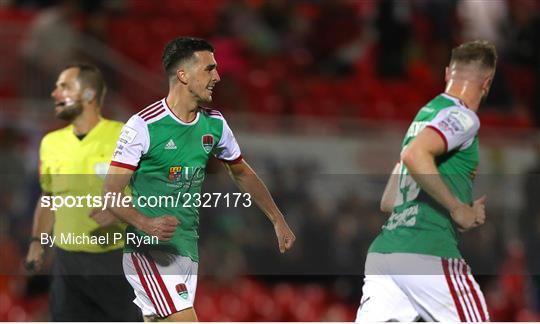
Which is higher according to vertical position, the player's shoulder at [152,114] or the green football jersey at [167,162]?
the player's shoulder at [152,114]

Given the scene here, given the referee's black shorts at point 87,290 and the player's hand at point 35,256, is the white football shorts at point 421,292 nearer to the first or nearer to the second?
the referee's black shorts at point 87,290

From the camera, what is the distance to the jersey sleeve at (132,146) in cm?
577

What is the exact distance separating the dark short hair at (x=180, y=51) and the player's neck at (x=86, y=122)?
4.33 ft

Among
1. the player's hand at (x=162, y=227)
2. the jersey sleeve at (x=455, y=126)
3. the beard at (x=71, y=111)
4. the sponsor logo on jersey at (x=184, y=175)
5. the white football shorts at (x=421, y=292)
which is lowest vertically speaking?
the white football shorts at (x=421, y=292)

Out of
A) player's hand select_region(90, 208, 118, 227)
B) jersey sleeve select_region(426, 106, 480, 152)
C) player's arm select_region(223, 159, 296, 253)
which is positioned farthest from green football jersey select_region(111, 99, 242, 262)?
jersey sleeve select_region(426, 106, 480, 152)

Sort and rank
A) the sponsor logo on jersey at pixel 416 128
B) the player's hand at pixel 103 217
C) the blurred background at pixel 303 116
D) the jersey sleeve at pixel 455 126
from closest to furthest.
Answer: the jersey sleeve at pixel 455 126 → the sponsor logo on jersey at pixel 416 128 → the player's hand at pixel 103 217 → the blurred background at pixel 303 116

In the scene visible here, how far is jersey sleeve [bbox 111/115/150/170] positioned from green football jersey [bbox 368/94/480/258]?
4.08 feet

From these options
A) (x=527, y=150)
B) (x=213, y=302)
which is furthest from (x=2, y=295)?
(x=527, y=150)

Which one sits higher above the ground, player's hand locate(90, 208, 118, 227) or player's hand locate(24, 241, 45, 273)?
player's hand locate(90, 208, 118, 227)

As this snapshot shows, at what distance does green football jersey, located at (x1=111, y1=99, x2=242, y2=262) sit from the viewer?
5805 mm

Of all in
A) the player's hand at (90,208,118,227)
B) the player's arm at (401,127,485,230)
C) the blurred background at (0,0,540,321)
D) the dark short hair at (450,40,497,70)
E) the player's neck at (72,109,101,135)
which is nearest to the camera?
Result: the player's arm at (401,127,485,230)

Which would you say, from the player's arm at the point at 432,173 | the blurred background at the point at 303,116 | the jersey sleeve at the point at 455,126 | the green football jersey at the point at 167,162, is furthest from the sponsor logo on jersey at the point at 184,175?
the jersey sleeve at the point at 455,126

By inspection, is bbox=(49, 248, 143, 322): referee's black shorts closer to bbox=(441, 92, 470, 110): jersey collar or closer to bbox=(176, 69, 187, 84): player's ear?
bbox=(176, 69, 187, 84): player's ear

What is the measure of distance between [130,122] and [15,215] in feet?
11.7
